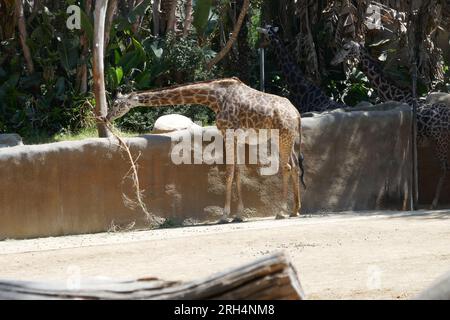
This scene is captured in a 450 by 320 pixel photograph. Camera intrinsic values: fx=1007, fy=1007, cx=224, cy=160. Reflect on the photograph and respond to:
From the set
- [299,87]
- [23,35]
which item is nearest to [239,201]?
[299,87]

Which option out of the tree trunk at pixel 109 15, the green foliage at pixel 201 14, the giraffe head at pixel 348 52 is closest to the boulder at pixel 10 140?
the tree trunk at pixel 109 15

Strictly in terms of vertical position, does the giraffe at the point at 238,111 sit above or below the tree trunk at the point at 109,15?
below

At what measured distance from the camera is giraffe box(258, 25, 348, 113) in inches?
679

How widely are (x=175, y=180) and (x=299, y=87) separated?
14.0 feet

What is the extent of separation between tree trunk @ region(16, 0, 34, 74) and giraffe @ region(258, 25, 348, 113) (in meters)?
4.07

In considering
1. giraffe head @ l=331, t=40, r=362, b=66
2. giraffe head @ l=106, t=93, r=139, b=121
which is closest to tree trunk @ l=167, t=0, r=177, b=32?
giraffe head @ l=331, t=40, r=362, b=66

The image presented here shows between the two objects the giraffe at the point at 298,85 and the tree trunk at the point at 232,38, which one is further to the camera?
the tree trunk at the point at 232,38

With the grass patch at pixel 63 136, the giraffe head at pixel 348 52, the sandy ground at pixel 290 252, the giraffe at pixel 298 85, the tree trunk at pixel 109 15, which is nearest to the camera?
the sandy ground at pixel 290 252

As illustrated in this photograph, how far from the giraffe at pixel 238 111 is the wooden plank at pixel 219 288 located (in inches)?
369

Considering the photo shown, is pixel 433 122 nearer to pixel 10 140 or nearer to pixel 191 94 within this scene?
pixel 191 94

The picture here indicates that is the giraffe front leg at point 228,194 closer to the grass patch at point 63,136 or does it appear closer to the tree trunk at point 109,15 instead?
the grass patch at point 63,136

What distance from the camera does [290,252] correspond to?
34.7 ft

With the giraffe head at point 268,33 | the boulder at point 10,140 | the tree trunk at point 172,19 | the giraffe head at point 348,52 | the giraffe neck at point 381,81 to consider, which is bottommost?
the boulder at point 10,140

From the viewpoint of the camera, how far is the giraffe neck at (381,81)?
57.7 feet
